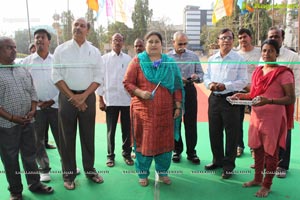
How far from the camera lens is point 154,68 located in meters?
3.01

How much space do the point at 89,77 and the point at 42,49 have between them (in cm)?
82

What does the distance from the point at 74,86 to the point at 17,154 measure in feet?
2.89

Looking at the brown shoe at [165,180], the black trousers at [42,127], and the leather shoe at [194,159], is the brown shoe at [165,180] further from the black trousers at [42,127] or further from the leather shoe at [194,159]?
the black trousers at [42,127]

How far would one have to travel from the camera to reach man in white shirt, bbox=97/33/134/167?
3.87 m

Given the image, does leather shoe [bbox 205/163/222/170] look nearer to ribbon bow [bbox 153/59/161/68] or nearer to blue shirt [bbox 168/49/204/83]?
blue shirt [bbox 168/49/204/83]

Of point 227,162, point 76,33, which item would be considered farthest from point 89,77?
point 227,162

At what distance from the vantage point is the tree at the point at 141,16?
3233 centimetres

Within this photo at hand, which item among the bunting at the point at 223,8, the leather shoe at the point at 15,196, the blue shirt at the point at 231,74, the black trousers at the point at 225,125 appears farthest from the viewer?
the bunting at the point at 223,8

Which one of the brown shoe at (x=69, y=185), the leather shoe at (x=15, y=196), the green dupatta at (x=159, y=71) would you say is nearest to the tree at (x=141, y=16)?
the green dupatta at (x=159, y=71)

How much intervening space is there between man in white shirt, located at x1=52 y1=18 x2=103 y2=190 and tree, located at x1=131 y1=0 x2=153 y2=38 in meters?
29.2

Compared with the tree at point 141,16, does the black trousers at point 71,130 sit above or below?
below

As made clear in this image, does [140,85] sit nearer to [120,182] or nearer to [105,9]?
[120,182]

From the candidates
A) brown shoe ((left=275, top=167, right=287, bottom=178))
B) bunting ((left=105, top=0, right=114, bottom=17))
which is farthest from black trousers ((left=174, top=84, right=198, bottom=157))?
bunting ((left=105, top=0, right=114, bottom=17))

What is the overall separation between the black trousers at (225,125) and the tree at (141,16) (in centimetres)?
2905
